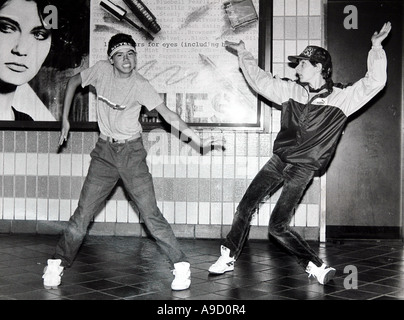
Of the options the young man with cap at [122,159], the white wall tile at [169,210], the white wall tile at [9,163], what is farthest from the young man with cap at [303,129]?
the white wall tile at [9,163]

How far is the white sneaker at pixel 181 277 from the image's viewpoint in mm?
4977

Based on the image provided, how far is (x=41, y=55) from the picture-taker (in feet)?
25.2

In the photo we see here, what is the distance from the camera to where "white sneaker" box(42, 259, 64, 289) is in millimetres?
4984

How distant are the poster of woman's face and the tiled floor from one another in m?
1.70

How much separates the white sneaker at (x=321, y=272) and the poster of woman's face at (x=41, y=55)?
147 inches

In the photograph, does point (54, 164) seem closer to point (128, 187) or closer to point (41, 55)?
point (41, 55)

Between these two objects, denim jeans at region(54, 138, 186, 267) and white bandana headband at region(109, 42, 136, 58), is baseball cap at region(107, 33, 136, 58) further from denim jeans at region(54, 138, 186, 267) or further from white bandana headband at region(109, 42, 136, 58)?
denim jeans at region(54, 138, 186, 267)

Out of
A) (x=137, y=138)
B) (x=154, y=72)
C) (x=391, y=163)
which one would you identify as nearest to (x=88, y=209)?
(x=137, y=138)

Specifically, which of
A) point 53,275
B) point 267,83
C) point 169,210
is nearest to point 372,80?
point 267,83

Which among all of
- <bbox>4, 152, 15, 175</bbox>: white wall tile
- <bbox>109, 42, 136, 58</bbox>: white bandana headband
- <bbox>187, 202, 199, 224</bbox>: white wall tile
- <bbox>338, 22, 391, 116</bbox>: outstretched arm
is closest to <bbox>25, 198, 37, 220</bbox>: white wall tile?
<bbox>4, 152, 15, 175</bbox>: white wall tile

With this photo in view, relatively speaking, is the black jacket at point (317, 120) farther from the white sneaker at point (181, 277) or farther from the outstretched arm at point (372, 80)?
the white sneaker at point (181, 277)

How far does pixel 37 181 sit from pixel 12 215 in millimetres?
576

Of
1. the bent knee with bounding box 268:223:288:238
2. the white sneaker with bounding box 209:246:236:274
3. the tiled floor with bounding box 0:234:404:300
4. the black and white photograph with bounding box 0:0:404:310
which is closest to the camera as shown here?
the tiled floor with bounding box 0:234:404:300

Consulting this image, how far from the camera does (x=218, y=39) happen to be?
7523mm
